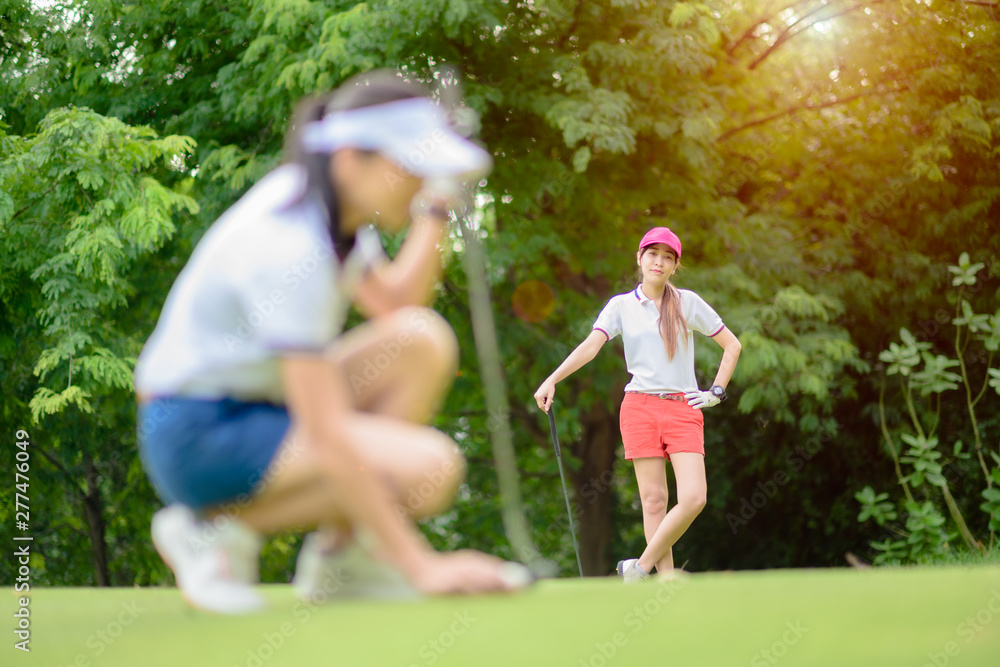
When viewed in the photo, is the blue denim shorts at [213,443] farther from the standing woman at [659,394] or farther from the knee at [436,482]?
the standing woman at [659,394]

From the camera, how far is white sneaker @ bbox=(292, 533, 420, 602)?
80.3 inches

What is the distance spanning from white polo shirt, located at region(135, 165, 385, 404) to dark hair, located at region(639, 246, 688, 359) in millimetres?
2795

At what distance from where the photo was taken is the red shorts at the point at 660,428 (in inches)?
179

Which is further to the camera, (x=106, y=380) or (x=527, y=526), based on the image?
(x=527, y=526)

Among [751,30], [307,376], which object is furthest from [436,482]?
[751,30]

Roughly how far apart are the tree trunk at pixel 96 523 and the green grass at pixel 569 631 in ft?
32.7

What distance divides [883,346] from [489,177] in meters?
4.16

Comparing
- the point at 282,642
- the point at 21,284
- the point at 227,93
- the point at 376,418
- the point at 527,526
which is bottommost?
the point at 527,526

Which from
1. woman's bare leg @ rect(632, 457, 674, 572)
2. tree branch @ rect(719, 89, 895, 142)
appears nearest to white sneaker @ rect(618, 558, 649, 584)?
woman's bare leg @ rect(632, 457, 674, 572)

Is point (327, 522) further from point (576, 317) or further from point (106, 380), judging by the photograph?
point (576, 317)

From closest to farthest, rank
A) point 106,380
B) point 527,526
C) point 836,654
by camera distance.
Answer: point 836,654
point 106,380
point 527,526

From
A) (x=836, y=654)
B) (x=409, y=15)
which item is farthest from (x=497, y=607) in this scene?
(x=409, y=15)

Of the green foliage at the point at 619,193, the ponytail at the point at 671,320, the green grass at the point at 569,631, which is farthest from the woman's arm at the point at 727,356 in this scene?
the green foliage at the point at 619,193

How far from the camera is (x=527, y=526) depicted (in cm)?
1330
